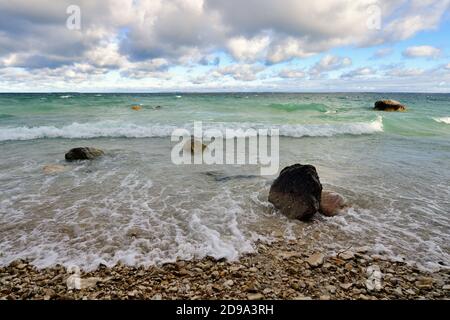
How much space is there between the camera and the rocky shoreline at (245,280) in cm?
342

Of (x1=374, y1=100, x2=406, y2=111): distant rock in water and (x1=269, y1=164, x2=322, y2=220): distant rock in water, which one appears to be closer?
(x1=269, y1=164, x2=322, y2=220): distant rock in water

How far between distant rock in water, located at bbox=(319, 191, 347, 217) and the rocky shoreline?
60.9 inches

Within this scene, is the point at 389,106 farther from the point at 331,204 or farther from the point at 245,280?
the point at 245,280

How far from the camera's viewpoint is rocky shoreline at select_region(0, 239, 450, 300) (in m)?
3.42

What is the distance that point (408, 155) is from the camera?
11062 millimetres

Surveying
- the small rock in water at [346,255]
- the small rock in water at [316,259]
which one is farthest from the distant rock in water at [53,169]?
the small rock in water at [346,255]

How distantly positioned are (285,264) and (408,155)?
9684 mm

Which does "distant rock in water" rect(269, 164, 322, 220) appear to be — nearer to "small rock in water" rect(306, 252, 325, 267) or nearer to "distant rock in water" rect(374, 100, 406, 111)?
"small rock in water" rect(306, 252, 325, 267)

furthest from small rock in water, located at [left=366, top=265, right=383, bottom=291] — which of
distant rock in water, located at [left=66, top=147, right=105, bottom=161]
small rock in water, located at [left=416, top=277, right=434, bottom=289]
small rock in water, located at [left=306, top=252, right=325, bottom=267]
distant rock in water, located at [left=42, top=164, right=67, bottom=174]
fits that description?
distant rock in water, located at [left=66, top=147, right=105, bottom=161]

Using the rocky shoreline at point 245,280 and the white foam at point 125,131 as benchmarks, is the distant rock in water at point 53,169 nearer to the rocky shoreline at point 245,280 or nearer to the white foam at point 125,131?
the rocky shoreline at point 245,280

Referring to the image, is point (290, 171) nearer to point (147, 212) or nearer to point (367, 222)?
point (367, 222)
